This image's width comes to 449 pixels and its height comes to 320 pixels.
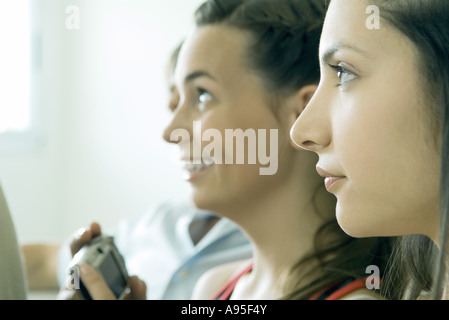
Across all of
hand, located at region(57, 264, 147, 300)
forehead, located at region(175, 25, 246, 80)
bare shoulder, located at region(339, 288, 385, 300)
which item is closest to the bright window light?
forehead, located at region(175, 25, 246, 80)

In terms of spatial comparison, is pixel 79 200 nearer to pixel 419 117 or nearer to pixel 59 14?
pixel 59 14

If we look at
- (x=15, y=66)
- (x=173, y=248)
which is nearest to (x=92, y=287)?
(x=173, y=248)

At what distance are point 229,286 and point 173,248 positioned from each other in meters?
0.42

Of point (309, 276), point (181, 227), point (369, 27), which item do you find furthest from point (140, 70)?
point (369, 27)

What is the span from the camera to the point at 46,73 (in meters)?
2.05

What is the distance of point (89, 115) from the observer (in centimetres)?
202

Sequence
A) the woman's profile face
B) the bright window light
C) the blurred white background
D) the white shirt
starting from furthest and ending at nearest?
the blurred white background, the bright window light, the white shirt, the woman's profile face

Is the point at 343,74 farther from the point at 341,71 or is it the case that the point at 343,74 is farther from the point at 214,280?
the point at 214,280

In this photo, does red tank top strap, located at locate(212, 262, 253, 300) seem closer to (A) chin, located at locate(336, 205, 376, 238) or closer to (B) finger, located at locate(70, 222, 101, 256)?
(B) finger, located at locate(70, 222, 101, 256)

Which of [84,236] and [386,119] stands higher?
[386,119]

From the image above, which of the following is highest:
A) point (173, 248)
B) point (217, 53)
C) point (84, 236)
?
point (217, 53)

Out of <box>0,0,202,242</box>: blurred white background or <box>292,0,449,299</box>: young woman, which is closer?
<box>292,0,449,299</box>: young woman

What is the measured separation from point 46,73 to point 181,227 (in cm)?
106

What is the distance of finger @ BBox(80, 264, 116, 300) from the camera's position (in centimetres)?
63
